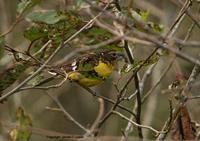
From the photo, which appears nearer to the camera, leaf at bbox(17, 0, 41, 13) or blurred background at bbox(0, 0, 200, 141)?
leaf at bbox(17, 0, 41, 13)

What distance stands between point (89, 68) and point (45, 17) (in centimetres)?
31

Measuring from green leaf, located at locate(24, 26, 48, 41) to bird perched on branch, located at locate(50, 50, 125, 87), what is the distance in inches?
5.1

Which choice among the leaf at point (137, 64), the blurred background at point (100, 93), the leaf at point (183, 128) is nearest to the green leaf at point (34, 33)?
the leaf at point (137, 64)

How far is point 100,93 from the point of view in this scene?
12.3 feet

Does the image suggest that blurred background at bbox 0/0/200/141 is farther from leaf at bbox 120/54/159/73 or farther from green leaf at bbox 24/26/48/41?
green leaf at bbox 24/26/48/41

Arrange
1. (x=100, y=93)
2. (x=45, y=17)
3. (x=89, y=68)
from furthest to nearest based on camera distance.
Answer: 1. (x=100, y=93)
2. (x=89, y=68)
3. (x=45, y=17)

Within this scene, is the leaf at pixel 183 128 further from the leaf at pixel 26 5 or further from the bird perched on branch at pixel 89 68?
the leaf at pixel 26 5

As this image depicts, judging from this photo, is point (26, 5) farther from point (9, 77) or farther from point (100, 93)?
point (100, 93)

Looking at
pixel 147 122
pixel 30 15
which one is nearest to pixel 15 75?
pixel 30 15

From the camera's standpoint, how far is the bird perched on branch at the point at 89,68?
1595 mm

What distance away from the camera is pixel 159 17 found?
11.3ft

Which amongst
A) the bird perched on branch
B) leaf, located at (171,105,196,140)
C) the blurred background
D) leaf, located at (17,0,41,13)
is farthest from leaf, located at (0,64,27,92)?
the blurred background

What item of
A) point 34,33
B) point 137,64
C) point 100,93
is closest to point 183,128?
point 137,64

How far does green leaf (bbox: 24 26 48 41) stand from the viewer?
150cm
